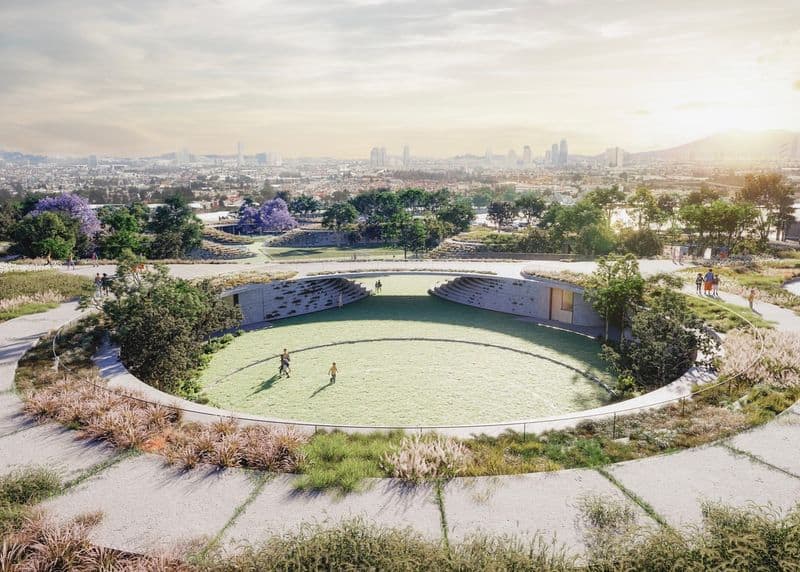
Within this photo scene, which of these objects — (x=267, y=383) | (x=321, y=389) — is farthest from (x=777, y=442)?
(x=267, y=383)

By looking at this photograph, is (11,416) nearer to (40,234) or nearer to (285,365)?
(285,365)

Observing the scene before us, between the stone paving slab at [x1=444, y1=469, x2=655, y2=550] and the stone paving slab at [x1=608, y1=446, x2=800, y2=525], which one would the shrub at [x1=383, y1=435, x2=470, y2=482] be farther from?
the stone paving slab at [x1=608, y1=446, x2=800, y2=525]

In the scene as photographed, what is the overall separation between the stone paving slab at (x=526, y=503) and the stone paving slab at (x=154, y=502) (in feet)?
15.6

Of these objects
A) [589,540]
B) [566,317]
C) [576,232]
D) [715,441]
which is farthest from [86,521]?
[576,232]

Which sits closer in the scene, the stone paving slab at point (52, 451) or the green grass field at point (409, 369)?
the stone paving slab at point (52, 451)

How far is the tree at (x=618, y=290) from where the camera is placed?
28.4m

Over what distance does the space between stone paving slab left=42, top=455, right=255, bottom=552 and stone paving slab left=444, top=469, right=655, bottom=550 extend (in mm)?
4756

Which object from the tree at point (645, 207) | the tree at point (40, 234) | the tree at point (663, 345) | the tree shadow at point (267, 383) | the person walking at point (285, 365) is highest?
the tree at point (645, 207)

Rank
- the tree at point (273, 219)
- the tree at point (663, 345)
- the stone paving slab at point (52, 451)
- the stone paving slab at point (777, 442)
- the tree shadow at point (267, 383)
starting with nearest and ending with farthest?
the stone paving slab at point (777, 442)
the stone paving slab at point (52, 451)
the tree at point (663, 345)
the tree shadow at point (267, 383)
the tree at point (273, 219)

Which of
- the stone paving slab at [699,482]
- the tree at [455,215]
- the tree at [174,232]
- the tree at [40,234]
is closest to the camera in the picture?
the stone paving slab at [699,482]

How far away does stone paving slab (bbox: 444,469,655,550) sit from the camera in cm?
1086

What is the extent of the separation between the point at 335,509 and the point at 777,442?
1124 cm

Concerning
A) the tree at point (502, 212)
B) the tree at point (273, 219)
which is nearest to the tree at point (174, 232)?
the tree at point (273, 219)

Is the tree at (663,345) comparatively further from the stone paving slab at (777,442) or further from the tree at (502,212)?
the tree at (502,212)
